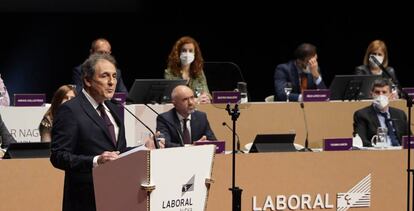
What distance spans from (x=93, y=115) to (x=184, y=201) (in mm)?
648

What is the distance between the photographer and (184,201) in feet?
16.5

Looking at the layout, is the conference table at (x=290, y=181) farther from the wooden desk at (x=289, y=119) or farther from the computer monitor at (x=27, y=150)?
the wooden desk at (x=289, y=119)

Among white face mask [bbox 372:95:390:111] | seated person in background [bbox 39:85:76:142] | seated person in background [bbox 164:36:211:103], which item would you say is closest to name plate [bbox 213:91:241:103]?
seated person in background [bbox 164:36:211:103]

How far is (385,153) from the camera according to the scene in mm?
7820

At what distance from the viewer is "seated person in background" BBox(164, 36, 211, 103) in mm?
10062

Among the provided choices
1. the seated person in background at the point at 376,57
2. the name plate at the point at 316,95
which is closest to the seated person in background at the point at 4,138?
the name plate at the point at 316,95

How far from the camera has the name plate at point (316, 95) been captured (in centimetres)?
990

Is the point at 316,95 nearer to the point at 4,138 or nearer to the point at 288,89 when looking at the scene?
the point at 288,89

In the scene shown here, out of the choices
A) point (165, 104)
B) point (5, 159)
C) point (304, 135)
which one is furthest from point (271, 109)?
point (5, 159)

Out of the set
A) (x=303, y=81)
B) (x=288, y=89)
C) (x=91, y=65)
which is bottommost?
(x=91, y=65)

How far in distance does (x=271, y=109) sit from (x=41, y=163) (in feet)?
10.9

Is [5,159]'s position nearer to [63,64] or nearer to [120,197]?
[120,197]

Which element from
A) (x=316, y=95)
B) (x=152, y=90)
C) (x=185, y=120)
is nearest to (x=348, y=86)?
(x=316, y=95)

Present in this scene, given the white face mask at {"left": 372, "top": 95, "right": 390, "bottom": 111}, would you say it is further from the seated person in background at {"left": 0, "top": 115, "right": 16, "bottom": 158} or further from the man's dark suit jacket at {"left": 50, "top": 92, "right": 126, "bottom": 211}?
the man's dark suit jacket at {"left": 50, "top": 92, "right": 126, "bottom": 211}
